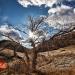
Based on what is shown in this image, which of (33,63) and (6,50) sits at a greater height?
(6,50)

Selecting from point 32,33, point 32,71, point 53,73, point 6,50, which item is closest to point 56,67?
point 53,73

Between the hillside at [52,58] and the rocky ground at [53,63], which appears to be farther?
the hillside at [52,58]

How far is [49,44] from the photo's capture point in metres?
28.4

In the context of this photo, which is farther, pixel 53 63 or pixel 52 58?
pixel 52 58

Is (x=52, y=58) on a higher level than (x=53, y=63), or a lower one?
higher

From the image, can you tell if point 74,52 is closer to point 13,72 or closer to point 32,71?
point 32,71

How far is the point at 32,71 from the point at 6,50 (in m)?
6.58

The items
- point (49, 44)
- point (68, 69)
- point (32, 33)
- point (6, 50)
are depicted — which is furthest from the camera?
point (6, 50)

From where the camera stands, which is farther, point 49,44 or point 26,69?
point 49,44

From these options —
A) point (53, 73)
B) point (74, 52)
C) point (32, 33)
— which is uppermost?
point (32, 33)

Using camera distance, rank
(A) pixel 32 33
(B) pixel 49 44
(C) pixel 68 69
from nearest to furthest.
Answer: (C) pixel 68 69
(A) pixel 32 33
(B) pixel 49 44

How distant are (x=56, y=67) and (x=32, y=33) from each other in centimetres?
396

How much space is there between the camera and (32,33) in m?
26.0

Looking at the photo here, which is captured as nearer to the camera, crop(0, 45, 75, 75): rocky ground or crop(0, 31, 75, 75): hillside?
crop(0, 45, 75, 75): rocky ground
